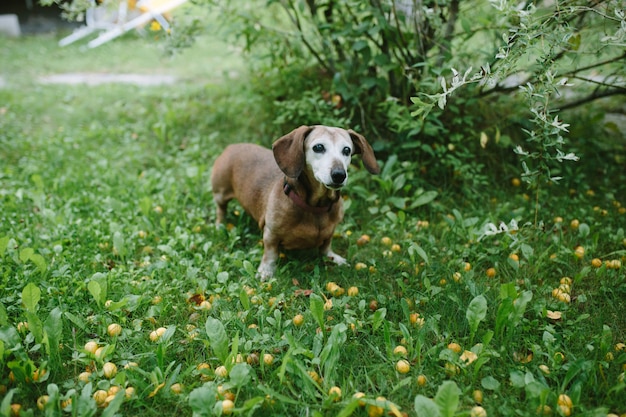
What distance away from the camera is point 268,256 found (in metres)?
3.11

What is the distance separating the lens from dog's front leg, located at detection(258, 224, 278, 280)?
3064 mm

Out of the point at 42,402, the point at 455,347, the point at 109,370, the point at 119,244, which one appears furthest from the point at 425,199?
the point at 42,402

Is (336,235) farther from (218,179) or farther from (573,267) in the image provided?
(573,267)

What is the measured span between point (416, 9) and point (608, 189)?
2.26m

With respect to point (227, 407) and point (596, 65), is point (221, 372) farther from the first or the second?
point (596, 65)

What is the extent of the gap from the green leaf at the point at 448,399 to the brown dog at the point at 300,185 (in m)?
1.18

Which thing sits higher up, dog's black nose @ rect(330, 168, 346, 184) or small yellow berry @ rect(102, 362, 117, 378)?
dog's black nose @ rect(330, 168, 346, 184)

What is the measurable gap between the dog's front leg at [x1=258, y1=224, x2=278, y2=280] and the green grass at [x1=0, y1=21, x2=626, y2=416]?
92 mm

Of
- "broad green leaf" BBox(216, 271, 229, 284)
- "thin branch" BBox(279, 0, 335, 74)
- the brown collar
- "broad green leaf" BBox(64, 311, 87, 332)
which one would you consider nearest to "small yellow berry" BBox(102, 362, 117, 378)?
"broad green leaf" BBox(64, 311, 87, 332)

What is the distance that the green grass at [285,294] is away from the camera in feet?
6.75

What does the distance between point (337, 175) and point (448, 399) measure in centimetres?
124

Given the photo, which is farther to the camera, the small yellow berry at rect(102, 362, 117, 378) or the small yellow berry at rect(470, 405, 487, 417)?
the small yellow berry at rect(102, 362, 117, 378)

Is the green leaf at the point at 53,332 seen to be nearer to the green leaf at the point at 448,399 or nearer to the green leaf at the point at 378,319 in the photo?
the green leaf at the point at 378,319

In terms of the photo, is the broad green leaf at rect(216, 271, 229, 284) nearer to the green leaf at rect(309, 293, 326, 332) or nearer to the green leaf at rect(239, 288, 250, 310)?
the green leaf at rect(239, 288, 250, 310)
